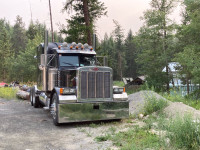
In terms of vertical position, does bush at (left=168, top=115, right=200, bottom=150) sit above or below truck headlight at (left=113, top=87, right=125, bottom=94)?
below

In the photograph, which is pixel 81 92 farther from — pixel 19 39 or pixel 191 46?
pixel 19 39

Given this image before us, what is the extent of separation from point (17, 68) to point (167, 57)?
109ft

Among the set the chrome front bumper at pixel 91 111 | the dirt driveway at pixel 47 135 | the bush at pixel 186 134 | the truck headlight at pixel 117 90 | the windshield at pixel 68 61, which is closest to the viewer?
the bush at pixel 186 134

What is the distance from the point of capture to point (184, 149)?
4293 mm

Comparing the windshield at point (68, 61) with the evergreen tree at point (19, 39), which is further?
the evergreen tree at point (19, 39)

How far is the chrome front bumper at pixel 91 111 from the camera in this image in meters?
7.23

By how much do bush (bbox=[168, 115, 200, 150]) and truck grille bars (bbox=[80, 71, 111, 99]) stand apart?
330 cm

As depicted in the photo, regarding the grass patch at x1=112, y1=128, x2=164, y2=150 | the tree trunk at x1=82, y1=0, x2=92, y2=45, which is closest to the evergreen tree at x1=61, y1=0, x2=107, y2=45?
Answer: the tree trunk at x1=82, y1=0, x2=92, y2=45

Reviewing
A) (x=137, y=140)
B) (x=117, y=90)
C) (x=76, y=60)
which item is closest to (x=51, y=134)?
(x=137, y=140)

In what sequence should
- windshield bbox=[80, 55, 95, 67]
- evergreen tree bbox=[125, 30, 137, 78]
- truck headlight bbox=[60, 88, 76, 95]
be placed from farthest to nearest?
evergreen tree bbox=[125, 30, 137, 78] → windshield bbox=[80, 55, 95, 67] → truck headlight bbox=[60, 88, 76, 95]

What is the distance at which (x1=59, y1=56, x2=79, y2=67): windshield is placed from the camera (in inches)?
342

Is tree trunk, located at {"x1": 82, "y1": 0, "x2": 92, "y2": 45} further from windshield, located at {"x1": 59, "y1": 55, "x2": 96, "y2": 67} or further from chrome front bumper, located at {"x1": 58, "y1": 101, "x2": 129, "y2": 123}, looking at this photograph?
chrome front bumper, located at {"x1": 58, "y1": 101, "x2": 129, "y2": 123}

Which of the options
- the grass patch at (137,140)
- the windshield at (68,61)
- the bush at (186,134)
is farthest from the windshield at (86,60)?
the bush at (186,134)

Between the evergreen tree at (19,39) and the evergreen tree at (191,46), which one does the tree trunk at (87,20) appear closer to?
the evergreen tree at (191,46)
